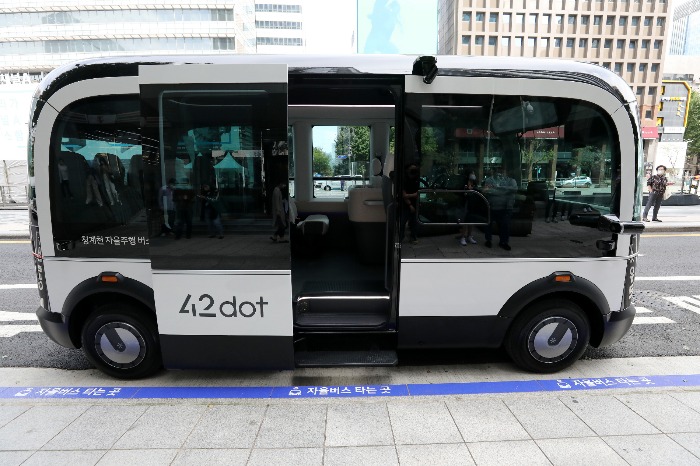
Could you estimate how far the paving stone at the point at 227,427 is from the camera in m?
2.59

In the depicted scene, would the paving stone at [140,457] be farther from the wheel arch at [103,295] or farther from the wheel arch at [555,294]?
the wheel arch at [555,294]

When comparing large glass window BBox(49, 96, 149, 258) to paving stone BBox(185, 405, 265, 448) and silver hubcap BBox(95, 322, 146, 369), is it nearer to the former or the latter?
silver hubcap BBox(95, 322, 146, 369)

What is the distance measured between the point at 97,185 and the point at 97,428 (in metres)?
1.76

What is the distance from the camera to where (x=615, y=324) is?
3283 millimetres

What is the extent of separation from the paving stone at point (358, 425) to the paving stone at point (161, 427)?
0.99 meters

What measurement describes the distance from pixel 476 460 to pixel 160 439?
206 cm

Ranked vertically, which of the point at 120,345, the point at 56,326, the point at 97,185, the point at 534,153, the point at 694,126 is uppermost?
the point at 694,126

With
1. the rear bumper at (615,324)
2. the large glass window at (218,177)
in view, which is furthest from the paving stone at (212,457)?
the rear bumper at (615,324)

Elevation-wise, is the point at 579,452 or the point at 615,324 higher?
the point at 615,324

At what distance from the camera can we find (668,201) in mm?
17547

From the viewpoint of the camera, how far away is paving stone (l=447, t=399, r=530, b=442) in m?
2.64

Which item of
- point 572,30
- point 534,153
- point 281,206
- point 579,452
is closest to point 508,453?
point 579,452

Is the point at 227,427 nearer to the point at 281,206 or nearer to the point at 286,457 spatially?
the point at 286,457

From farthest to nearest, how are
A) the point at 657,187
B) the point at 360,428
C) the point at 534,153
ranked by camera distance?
the point at 657,187, the point at 534,153, the point at 360,428
